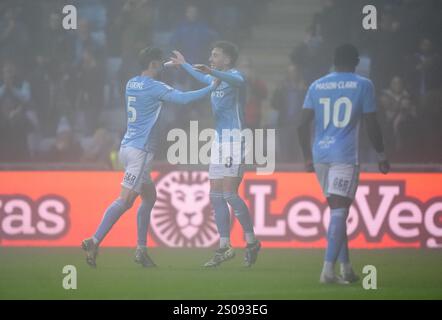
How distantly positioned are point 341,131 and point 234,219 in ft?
9.86

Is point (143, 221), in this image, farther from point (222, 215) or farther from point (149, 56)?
point (149, 56)

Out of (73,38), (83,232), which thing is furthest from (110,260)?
(73,38)

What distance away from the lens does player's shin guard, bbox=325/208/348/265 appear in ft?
25.6

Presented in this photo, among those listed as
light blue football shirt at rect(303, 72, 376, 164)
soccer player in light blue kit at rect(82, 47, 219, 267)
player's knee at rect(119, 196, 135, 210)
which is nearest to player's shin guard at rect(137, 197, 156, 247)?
soccer player in light blue kit at rect(82, 47, 219, 267)

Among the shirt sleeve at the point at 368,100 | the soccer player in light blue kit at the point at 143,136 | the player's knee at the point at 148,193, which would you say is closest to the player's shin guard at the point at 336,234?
the shirt sleeve at the point at 368,100

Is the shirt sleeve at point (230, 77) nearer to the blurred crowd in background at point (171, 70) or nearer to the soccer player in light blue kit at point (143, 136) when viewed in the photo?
the soccer player in light blue kit at point (143, 136)

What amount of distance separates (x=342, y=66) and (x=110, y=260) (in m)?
2.86

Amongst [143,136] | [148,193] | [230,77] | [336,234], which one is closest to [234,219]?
[148,193]

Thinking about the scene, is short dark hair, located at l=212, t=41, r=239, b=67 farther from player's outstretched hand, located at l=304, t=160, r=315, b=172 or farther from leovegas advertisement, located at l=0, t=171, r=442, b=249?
leovegas advertisement, located at l=0, t=171, r=442, b=249

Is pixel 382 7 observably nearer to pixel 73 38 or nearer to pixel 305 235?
pixel 305 235

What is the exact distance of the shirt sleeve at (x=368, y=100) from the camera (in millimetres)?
8023

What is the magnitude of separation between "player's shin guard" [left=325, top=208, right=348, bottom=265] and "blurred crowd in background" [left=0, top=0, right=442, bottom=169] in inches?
118

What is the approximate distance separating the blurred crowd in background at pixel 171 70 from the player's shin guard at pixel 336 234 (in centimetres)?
301

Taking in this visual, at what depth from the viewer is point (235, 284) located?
26.9 ft
